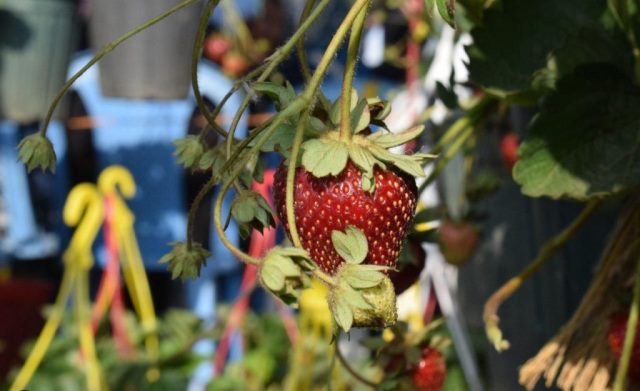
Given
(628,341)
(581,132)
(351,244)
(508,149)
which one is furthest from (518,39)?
(508,149)

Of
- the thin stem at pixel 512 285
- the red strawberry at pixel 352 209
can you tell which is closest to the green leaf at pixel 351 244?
the red strawberry at pixel 352 209

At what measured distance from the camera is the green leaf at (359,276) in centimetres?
35

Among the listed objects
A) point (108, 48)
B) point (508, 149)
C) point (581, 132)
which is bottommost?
point (508, 149)

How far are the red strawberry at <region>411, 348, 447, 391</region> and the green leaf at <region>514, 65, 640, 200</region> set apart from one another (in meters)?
0.13

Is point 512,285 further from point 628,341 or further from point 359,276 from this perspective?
point 359,276

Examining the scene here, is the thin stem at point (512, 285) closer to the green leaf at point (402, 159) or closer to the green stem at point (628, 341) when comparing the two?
the green stem at point (628, 341)

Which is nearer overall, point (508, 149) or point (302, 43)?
point (302, 43)

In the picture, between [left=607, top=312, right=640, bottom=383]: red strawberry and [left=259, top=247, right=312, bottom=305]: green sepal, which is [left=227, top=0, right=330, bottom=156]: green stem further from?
[left=607, top=312, right=640, bottom=383]: red strawberry

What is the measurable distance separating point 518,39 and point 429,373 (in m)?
0.21

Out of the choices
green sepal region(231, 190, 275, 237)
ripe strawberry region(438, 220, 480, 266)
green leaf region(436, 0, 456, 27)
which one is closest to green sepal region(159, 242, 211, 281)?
green sepal region(231, 190, 275, 237)

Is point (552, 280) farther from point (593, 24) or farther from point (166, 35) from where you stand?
point (166, 35)

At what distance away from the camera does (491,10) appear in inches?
25.9

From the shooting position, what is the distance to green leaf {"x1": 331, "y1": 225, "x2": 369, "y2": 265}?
0.39m

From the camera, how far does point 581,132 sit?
23.1 inches
